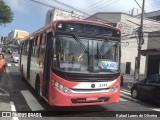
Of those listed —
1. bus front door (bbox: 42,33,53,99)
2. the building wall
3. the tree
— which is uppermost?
the tree

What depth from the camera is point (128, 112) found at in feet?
33.7

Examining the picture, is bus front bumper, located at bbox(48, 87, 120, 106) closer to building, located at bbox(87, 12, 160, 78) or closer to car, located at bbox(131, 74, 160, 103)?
car, located at bbox(131, 74, 160, 103)

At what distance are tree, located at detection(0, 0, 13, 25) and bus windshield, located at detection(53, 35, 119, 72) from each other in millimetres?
42402

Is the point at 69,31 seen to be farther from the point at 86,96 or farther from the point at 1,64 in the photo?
the point at 1,64

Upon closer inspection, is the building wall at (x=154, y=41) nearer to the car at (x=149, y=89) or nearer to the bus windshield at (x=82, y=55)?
the car at (x=149, y=89)

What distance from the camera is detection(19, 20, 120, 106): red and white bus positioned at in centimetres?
871

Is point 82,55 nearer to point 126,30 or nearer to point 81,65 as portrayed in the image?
point 81,65

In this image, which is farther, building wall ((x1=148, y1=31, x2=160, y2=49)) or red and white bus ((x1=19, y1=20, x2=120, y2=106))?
building wall ((x1=148, y1=31, x2=160, y2=49))

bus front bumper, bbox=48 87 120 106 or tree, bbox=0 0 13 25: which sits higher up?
tree, bbox=0 0 13 25

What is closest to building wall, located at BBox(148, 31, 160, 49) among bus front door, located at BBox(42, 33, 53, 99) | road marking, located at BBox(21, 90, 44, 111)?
road marking, located at BBox(21, 90, 44, 111)

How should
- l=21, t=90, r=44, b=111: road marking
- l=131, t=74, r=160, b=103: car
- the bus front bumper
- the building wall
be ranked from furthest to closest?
the building wall
l=131, t=74, r=160, b=103: car
l=21, t=90, r=44, b=111: road marking
the bus front bumper

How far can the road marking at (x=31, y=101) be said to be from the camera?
1013 cm

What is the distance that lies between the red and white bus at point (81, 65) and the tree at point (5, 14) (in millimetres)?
41908

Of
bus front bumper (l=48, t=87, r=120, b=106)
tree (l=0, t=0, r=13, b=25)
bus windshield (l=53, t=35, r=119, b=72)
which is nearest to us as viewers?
bus front bumper (l=48, t=87, r=120, b=106)
